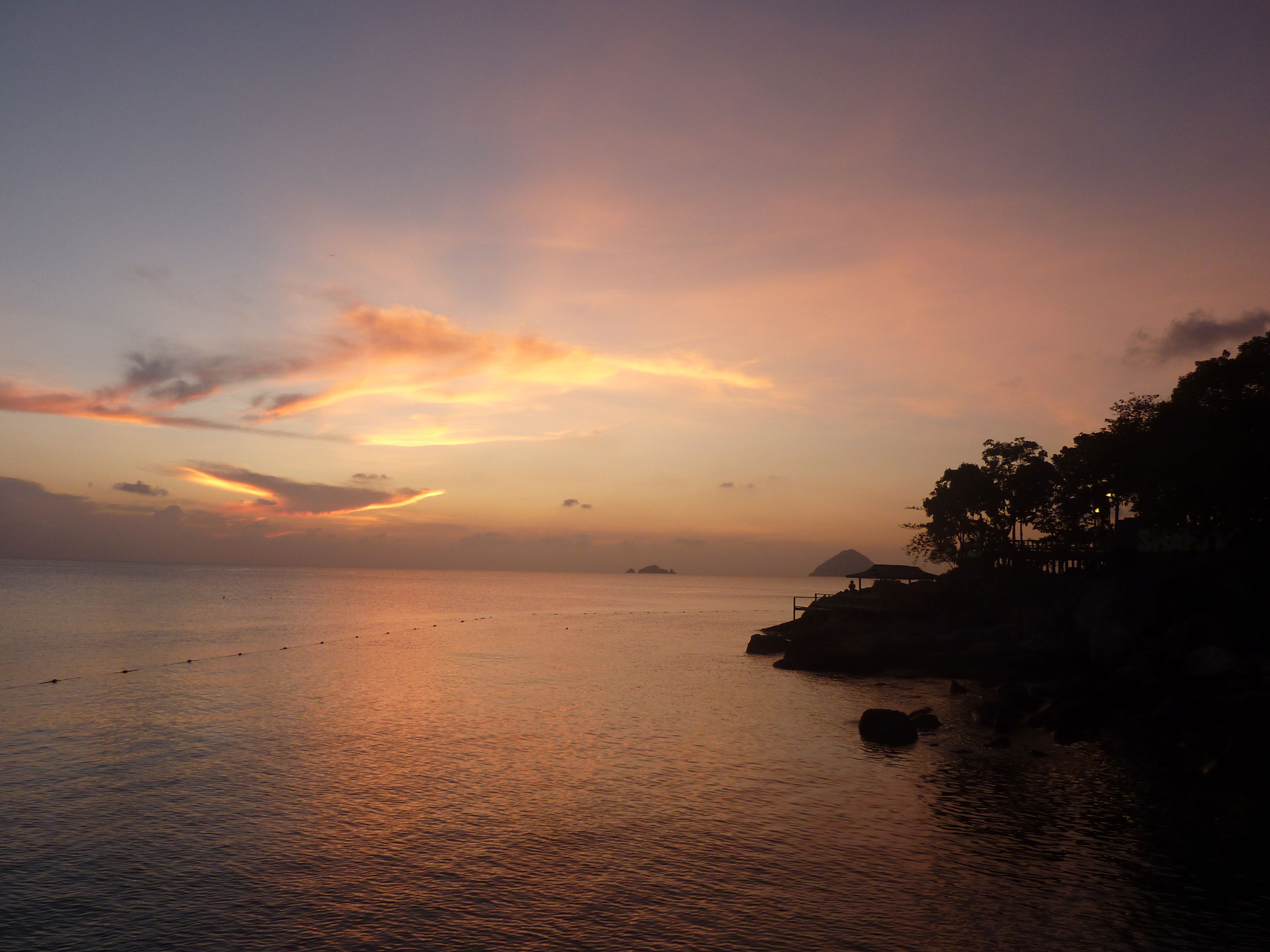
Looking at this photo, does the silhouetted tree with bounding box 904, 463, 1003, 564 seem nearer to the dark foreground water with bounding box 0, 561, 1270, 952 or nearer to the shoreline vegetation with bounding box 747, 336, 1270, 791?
the shoreline vegetation with bounding box 747, 336, 1270, 791

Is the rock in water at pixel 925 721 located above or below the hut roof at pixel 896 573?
below

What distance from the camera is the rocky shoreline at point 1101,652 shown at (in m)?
36.7

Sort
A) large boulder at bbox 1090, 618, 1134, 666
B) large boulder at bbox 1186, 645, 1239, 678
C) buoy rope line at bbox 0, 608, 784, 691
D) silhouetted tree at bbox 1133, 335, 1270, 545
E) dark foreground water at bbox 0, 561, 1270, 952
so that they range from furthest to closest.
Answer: buoy rope line at bbox 0, 608, 784, 691 < large boulder at bbox 1090, 618, 1134, 666 < silhouetted tree at bbox 1133, 335, 1270, 545 < large boulder at bbox 1186, 645, 1239, 678 < dark foreground water at bbox 0, 561, 1270, 952

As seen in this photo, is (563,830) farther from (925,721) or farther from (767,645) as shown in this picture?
(767,645)

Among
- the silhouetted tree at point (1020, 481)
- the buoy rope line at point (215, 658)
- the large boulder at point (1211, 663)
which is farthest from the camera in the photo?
the silhouetted tree at point (1020, 481)

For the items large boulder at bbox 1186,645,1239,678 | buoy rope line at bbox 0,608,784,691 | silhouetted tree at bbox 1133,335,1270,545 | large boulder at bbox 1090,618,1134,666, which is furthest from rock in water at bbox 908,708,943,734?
buoy rope line at bbox 0,608,784,691

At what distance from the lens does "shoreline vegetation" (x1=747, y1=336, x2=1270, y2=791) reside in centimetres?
3909

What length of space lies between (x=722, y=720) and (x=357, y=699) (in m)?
24.7

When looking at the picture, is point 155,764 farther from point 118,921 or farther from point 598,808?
point 598,808

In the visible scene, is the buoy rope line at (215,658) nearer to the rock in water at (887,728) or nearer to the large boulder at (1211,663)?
the rock in water at (887,728)

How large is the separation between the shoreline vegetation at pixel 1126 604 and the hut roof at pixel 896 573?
17.9 ft

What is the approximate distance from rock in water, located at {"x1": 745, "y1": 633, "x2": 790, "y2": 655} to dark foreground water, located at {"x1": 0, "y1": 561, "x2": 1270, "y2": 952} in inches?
1050

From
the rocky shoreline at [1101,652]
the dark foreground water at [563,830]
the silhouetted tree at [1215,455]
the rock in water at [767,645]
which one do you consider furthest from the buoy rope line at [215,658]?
the silhouetted tree at [1215,455]

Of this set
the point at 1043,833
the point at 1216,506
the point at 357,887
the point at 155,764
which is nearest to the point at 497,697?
the point at 155,764
